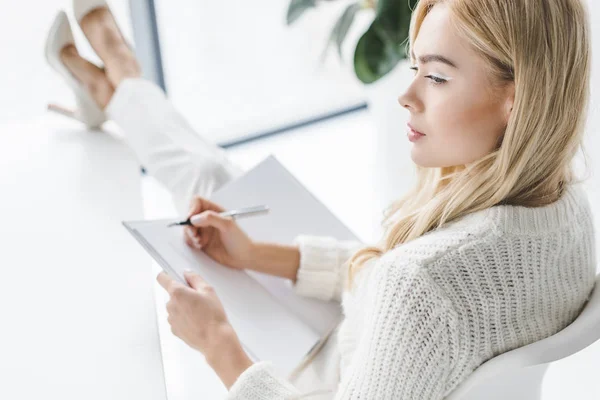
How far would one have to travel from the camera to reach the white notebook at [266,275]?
117 centimetres

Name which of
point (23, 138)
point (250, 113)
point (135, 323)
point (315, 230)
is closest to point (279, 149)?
point (250, 113)

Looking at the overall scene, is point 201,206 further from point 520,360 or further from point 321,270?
point 520,360

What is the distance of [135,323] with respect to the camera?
1.15 m

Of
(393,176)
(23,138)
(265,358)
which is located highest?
(23,138)

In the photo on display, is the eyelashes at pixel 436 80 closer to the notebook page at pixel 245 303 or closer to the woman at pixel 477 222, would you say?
the woman at pixel 477 222

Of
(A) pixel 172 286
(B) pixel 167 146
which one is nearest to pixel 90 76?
(B) pixel 167 146

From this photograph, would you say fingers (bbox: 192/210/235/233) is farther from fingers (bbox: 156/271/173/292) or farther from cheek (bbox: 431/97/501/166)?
cheek (bbox: 431/97/501/166)

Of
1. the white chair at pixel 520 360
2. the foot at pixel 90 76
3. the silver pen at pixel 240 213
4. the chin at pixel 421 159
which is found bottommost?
the white chair at pixel 520 360

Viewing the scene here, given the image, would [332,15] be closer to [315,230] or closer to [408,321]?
[315,230]

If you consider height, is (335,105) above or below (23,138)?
below

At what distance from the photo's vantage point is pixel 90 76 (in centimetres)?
176

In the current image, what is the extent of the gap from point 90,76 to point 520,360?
4.44 feet

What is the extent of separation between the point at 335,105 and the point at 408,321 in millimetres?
2435

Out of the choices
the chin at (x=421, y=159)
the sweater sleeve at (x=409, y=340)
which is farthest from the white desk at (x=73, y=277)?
the chin at (x=421, y=159)
